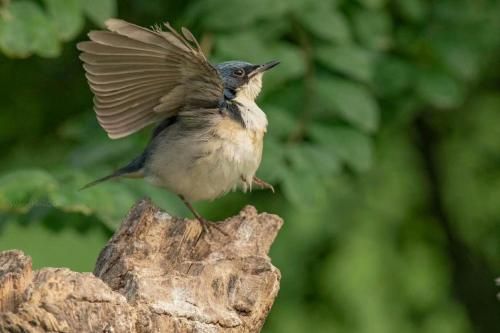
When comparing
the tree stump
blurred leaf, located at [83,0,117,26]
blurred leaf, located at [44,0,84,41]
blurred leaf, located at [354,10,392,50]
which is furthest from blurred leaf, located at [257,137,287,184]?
the tree stump

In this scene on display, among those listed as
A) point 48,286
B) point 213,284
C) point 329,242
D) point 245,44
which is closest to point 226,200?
point 329,242

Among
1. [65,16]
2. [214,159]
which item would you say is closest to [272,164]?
[214,159]

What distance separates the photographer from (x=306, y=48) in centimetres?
679

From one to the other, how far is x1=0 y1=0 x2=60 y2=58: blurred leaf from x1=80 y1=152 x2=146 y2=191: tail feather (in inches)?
27.3

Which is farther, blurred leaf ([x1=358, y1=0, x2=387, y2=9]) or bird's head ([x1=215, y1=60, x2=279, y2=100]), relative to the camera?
→ blurred leaf ([x1=358, y1=0, x2=387, y2=9])

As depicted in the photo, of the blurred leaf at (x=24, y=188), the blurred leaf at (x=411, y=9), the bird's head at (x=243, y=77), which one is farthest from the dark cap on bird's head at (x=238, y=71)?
the blurred leaf at (x=411, y=9)

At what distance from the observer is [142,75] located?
5.32 metres

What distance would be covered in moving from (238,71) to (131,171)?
74 cm

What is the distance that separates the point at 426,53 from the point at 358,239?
1448 millimetres

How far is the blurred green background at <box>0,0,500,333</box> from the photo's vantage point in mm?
6195

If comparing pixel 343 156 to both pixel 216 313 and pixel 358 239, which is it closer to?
pixel 358 239

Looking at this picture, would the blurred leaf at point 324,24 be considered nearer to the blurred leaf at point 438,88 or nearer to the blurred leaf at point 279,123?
the blurred leaf at point 279,123

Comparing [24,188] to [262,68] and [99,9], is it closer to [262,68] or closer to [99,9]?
[99,9]

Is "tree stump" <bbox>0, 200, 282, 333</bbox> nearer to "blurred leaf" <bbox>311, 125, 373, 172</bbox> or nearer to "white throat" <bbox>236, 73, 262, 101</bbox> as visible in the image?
"white throat" <bbox>236, 73, 262, 101</bbox>
